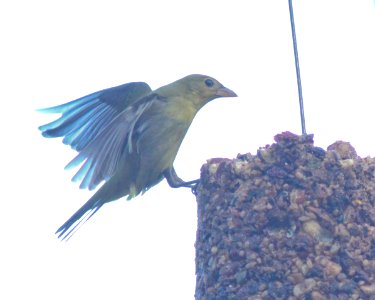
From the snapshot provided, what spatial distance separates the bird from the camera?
5836 millimetres

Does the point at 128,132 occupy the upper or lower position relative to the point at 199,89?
lower

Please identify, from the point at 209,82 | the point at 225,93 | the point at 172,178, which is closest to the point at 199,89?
the point at 209,82

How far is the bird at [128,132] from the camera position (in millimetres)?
5836

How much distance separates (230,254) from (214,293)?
20 centimetres

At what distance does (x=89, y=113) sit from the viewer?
21.8 feet

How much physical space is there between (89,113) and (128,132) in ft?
2.67

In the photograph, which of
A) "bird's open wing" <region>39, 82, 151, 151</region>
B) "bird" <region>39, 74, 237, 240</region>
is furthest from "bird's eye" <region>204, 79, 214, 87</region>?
"bird's open wing" <region>39, 82, 151, 151</region>

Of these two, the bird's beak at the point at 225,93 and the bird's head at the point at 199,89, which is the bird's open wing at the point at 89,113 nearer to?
the bird's head at the point at 199,89

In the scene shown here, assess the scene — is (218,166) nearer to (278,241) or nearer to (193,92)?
(278,241)

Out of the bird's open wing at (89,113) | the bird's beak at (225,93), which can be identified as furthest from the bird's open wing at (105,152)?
the bird's beak at (225,93)

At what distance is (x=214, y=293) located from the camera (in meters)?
4.32

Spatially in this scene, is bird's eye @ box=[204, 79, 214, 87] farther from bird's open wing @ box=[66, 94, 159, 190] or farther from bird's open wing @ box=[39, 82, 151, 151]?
bird's open wing @ box=[66, 94, 159, 190]

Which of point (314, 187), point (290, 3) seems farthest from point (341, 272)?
point (290, 3)

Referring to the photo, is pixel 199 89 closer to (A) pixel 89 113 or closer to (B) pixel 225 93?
(B) pixel 225 93
